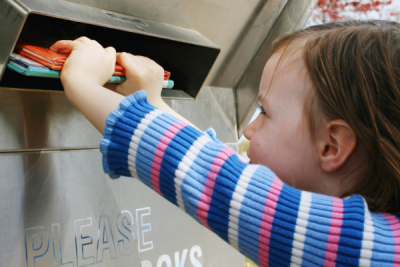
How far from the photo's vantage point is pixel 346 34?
573 millimetres

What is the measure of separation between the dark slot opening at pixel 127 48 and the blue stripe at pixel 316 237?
51cm

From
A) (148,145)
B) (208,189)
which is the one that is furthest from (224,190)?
(148,145)

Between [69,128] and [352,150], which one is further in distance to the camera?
[69,128]

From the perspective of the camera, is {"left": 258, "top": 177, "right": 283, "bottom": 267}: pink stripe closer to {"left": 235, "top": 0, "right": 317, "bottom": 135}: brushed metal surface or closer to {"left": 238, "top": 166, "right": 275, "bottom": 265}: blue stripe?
{"left": 238, "top": 166, "right": 275, "bottom": 265}: blue stripe

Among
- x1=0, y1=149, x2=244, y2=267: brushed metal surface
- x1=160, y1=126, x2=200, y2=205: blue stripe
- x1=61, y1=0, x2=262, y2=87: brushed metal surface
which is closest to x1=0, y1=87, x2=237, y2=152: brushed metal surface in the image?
x1=0, y1=149, x2=244, y2=267: brushed metal surface

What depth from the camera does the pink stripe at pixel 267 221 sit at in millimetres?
469

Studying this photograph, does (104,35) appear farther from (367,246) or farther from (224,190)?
(367,246)

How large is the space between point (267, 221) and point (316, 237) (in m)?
0.07

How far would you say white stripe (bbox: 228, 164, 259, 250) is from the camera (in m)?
0.48

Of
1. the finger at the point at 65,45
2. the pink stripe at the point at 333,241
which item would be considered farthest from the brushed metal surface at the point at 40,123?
the pink stripe at the point at 333,241

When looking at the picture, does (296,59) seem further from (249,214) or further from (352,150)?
(249,214)

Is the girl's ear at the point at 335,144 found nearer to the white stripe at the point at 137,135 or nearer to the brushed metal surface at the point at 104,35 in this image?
the white stripe at the point at 137,135

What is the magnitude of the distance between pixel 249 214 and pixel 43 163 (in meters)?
0.48

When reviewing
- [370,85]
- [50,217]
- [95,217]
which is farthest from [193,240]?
[370,85]
